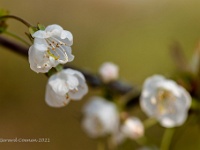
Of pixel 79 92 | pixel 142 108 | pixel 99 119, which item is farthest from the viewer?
pixel 99 119

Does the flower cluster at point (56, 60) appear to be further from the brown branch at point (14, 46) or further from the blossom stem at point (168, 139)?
the blossom stem at point (168, 139)

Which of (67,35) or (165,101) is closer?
(67,35)

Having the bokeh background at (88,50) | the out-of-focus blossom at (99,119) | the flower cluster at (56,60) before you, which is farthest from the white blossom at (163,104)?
the bokeh background at (88,50)

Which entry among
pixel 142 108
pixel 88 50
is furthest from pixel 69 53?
pixel 88 50

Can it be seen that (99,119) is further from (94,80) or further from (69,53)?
(69,53)

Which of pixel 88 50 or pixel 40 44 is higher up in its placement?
pixel 88 50

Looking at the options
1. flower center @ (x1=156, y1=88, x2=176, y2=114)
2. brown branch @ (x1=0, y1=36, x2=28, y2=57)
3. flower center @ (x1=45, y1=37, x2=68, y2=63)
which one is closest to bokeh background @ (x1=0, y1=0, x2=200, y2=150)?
flower center @ (x1=156, y1=88, x2=176, y2=114)

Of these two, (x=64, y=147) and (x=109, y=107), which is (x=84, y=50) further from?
(x=109, y=107)
